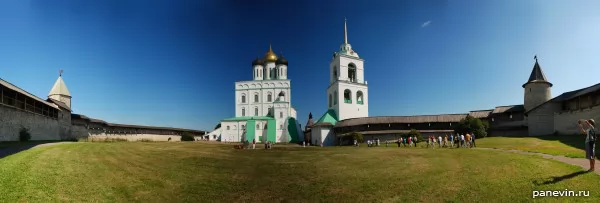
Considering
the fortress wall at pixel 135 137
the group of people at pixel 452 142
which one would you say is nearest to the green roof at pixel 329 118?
the group of people at pixel 452 142

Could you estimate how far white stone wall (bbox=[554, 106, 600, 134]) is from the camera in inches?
1168

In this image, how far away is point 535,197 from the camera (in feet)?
32.0

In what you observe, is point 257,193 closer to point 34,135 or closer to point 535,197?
point 535,197

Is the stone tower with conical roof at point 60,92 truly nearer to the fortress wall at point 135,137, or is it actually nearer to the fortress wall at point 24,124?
the fortress wall at point 135,137

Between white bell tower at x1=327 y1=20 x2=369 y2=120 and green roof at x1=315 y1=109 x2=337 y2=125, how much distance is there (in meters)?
0.83

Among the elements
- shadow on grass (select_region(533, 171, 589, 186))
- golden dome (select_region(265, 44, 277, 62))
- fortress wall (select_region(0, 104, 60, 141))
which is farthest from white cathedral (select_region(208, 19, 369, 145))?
shadow on grass (select_region(533, 171, 589, 186))

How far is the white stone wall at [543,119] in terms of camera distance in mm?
36375

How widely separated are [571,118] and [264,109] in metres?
54.5

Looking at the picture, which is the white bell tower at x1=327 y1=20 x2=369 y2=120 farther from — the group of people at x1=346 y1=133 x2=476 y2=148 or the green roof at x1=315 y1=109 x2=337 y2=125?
the group of people at x1=346 y1=133 x2=476 y2=148

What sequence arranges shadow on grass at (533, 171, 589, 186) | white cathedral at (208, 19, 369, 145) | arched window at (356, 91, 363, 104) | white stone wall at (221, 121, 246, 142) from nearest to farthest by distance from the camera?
1. shadow on grass at (533, 171, 589, 186)
2. white cathedral at (208, 19, 369, 145)
3. arched window at (356, 91, 363, 104)
4. white stone wall at (221, 121, 246, 142)

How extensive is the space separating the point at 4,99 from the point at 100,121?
1164 inches

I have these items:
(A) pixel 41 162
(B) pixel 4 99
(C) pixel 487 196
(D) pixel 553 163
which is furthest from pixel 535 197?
(B) pixel 4 99

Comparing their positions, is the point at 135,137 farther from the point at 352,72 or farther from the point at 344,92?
the point at 352,72

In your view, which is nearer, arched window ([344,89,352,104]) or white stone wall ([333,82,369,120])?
white stone wall ([333,82,369,120])
